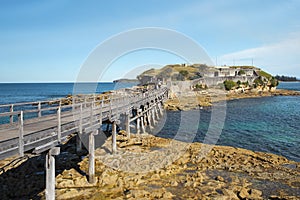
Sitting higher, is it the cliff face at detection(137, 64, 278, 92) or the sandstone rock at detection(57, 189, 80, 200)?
the cliff face at detection(137, 64, 278, 92)

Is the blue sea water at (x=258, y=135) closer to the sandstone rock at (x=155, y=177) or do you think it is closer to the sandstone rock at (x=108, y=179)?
the sandstone rock at (x=155, y=177)

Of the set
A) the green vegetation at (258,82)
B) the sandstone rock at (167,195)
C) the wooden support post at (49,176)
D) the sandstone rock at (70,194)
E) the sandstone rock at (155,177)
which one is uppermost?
the green vegetation at (258,82)

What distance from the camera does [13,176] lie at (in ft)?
46.6

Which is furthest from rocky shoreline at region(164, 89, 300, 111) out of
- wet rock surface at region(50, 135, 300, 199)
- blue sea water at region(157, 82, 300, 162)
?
wet rock surface at region(50, 135, 300, 199)

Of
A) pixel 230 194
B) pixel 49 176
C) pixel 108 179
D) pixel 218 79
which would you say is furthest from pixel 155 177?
pixel 218 79

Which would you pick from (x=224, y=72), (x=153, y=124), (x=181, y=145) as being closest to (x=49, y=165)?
(x=181, y=145)

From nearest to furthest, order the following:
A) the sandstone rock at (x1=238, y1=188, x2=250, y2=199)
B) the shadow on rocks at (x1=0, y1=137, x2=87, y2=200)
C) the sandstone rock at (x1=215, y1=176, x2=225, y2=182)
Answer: the shadow on rocks at (x1=0, y1=137, x2=87, y2=200) < the sandstone rock at (x1=238, y1=188, x2=250, y2=199) < the sandstone rock at (x1=215, y1=176, x2=225, y2=182)

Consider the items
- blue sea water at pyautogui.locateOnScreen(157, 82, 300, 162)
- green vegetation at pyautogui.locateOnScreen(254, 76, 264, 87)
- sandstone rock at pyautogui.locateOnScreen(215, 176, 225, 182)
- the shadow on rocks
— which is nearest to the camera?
the shadow on rocks

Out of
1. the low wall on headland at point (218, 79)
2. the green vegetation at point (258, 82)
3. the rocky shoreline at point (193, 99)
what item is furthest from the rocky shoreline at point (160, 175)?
the green vegetation at point (258, 82)

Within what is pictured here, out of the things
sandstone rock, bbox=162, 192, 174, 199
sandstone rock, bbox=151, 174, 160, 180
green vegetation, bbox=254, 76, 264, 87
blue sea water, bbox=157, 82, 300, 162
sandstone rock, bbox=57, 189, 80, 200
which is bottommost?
blue sea water, bbox=157, 82, 300, 162

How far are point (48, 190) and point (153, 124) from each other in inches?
980

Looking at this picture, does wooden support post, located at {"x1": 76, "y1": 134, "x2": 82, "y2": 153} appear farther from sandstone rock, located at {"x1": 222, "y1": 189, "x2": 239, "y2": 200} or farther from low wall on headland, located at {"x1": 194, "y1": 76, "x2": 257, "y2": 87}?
low wall on headland, located at {"x1": 194, "y1": 76, "x2": 257, "y2": 87}

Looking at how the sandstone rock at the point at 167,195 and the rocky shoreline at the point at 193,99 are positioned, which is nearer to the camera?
the sandstone rock at the point at 167,195

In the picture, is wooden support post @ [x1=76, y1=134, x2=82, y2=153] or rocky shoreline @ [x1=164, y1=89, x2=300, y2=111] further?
rocky shoreline @ [x1=164, y1=89, x2=300, y2=111]
